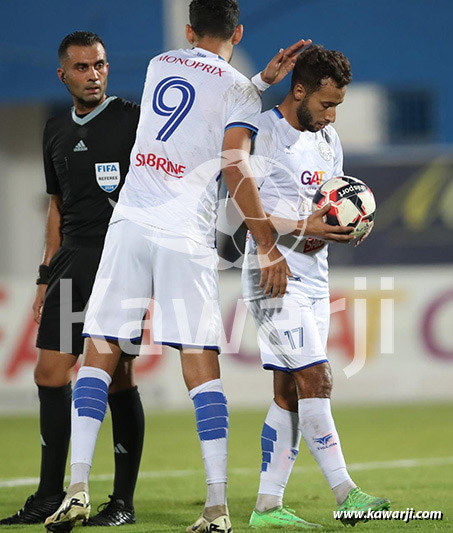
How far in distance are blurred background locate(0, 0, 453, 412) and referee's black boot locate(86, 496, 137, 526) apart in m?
6.04

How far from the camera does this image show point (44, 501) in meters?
5.18

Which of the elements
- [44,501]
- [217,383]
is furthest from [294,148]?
[44,501]

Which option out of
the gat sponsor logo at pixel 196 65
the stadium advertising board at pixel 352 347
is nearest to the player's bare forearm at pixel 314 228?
the gat sponsor logo at pixel 196 65

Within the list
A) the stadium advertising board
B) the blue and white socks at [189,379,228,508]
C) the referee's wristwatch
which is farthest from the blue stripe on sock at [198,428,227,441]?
the stadium advertising board

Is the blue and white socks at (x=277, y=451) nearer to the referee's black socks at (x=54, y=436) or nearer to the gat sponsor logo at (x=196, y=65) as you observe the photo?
the referee's black socks at (x=54, y=436)

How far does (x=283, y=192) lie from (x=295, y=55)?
0.72 metres

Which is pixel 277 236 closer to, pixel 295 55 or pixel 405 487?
pixel 295 55

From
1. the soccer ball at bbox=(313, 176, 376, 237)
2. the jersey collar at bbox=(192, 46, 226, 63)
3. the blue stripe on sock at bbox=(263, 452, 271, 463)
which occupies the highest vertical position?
the jersey collar at bbox=(192, 46, 226, 63)

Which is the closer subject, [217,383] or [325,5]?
[217,383]

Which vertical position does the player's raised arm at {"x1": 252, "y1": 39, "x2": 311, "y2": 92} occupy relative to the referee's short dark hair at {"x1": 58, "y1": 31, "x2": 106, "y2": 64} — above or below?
below

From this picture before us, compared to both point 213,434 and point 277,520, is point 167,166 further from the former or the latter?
point 277,520

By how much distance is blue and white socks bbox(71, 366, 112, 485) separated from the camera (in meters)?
4.41

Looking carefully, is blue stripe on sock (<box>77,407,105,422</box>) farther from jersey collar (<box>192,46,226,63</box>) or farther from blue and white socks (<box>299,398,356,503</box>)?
jersey collar (<box>192,46,226,63</box>)

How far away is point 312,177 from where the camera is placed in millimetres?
5148
